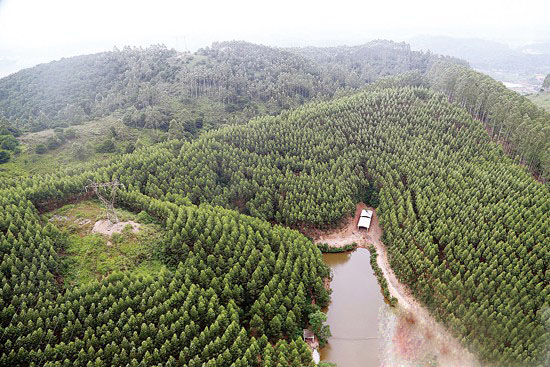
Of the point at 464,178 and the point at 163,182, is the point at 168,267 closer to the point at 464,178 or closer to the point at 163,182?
the point at 163,182

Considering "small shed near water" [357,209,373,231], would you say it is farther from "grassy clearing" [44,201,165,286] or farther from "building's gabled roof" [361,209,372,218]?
"grassy clearing" [44,201,165,286]

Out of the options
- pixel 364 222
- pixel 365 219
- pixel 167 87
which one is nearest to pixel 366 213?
pixel 365 219

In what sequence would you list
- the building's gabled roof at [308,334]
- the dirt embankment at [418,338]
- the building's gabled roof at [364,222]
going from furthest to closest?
1. the building's gabled roof at [364,222]
2. the building's gabled roof at [308,334]
3. the dirt embankment at [418,338]

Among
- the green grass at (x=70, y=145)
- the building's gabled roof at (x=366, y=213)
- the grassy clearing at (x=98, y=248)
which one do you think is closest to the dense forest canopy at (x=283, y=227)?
the grassy clearing at (x=98, y=248)

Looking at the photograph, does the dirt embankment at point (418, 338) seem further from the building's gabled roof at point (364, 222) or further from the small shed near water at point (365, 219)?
the small shed near water at point (365, 219)

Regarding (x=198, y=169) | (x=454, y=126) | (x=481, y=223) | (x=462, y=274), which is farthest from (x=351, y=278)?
(x=454, y=126)

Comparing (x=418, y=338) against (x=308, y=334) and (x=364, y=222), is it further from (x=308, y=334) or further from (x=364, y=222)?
(x=364, y=222)
